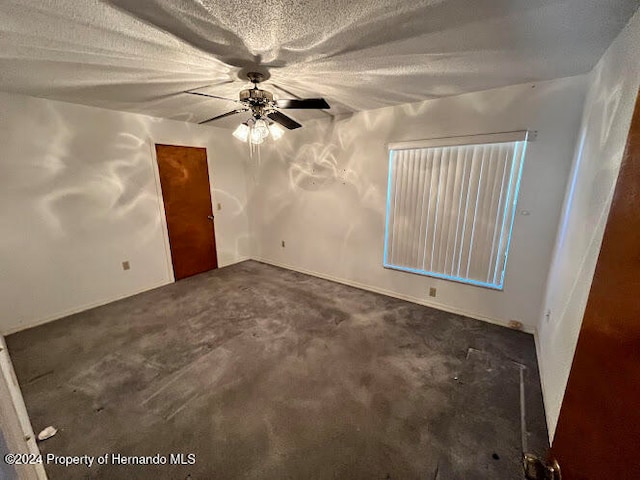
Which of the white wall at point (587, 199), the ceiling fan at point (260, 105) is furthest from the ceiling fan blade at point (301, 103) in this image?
the white wall at point (587, 199)

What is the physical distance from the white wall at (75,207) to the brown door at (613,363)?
3.93 meters

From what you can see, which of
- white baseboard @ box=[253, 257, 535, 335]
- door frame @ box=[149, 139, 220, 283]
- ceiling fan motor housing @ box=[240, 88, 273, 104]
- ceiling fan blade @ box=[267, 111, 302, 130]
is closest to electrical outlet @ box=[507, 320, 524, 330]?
white baseboard @ box=[253, 257, 535, 335]

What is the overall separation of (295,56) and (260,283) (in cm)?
277

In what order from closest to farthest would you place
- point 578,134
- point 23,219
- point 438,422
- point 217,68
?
point 438,422, point 217,68, point 578,134, point 23,219

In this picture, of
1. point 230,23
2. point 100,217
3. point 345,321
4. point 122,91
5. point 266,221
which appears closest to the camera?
point 230,23

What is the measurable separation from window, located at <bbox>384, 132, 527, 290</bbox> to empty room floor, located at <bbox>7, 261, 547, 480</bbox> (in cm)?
59

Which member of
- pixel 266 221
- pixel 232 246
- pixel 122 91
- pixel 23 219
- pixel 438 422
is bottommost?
pixel 438 422

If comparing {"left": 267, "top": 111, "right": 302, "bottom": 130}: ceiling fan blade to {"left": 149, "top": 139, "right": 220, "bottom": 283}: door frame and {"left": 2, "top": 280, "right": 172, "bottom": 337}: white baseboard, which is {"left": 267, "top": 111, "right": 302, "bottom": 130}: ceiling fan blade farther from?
{"left": 2, "top": 280, "right": 172, "bottom": 337}: white baseboard

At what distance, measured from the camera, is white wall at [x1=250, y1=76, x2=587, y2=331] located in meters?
2.12

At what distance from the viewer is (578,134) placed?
76.9 inches

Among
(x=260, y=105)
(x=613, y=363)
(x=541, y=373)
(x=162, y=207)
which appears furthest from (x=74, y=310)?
(x=541, y=373)

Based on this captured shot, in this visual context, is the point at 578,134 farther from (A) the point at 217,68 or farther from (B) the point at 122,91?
(B) the point at 122,91

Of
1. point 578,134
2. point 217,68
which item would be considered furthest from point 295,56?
point 578,134

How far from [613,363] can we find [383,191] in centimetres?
265
